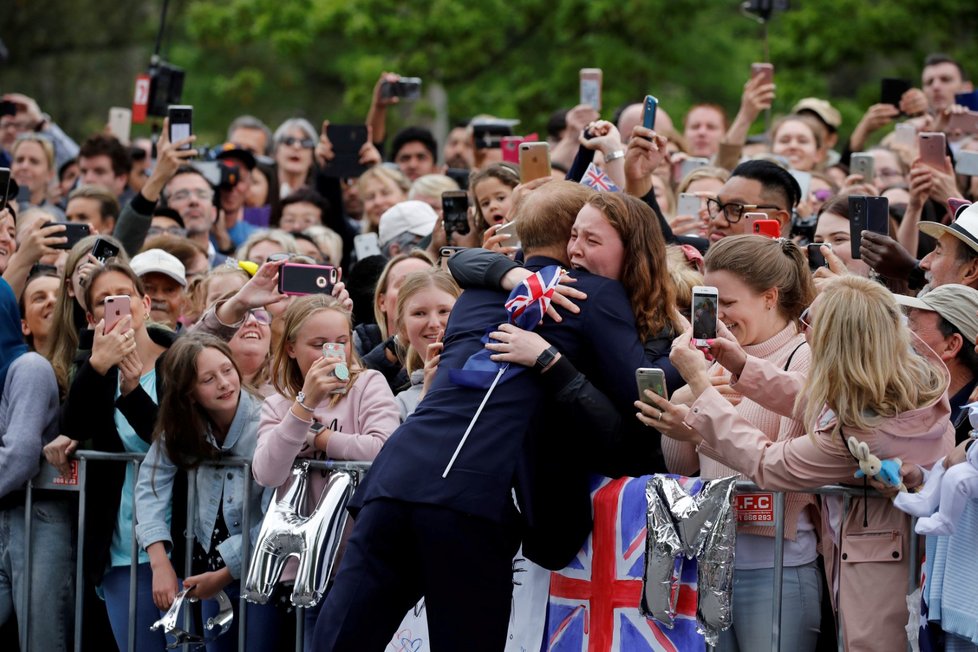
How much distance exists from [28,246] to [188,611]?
232 cm

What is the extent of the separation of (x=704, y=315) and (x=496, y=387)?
73cm

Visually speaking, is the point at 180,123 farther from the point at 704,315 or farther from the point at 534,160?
the point at 704,315

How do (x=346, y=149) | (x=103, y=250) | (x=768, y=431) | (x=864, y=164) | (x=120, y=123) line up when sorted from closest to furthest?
(x=768, y=431), (x=103, y=250), (x=864, y=164), (x=346, y=149), (x=120, y=123)

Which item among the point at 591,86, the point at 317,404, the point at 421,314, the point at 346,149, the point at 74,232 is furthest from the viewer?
the point at 346,149

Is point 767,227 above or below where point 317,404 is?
above

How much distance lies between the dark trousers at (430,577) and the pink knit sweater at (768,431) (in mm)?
757

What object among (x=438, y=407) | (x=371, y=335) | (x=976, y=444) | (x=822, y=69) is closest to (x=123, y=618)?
(x=371, y=335)

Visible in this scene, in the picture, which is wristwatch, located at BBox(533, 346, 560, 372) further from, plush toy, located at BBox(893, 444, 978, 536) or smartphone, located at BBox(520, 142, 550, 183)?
smartphone, located at BBox(520, 142, 550, 183)

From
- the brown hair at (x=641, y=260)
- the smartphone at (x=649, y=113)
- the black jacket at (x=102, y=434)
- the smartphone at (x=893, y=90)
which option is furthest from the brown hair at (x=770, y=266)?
the smartphone at (x=893, y=90)

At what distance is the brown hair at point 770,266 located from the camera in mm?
5453

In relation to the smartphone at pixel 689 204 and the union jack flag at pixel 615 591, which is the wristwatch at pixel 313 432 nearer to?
the union jack flag at pixel 615 591

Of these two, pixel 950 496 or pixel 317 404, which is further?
pixel 317 404

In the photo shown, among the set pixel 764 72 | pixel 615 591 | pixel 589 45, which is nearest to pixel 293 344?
pixel 615 591

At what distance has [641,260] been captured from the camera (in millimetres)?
5242
